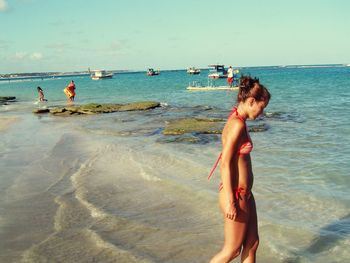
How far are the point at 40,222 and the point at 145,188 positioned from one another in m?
2.49

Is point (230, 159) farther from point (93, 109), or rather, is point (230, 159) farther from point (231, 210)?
point (93, 109)

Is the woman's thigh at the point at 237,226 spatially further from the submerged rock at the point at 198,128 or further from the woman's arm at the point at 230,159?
the submerged rock at the point at 198,128

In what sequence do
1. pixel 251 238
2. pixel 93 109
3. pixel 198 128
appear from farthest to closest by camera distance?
pixel 93 109 → pixel 198 128 → pixel 251 238

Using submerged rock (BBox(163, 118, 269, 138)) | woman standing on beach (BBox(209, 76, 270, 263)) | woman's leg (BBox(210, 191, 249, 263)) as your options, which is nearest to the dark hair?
woman standing on beach (BBox(209, 76, 270, 263))

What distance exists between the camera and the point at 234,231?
12.4ft

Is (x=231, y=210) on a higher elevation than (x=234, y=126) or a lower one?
lower

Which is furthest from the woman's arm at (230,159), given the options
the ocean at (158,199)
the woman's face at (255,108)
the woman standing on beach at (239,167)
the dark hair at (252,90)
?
the ocean at (158,199)

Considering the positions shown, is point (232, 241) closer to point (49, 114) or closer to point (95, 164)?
point (95, 164)

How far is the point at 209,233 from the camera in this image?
6.05 m

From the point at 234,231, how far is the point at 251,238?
258mm

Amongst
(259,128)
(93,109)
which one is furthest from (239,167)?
(93,109)

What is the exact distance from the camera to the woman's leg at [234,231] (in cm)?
375

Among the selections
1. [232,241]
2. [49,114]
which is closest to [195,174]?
[232,241]

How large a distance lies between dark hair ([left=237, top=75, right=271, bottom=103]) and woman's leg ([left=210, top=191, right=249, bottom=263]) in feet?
2.99
